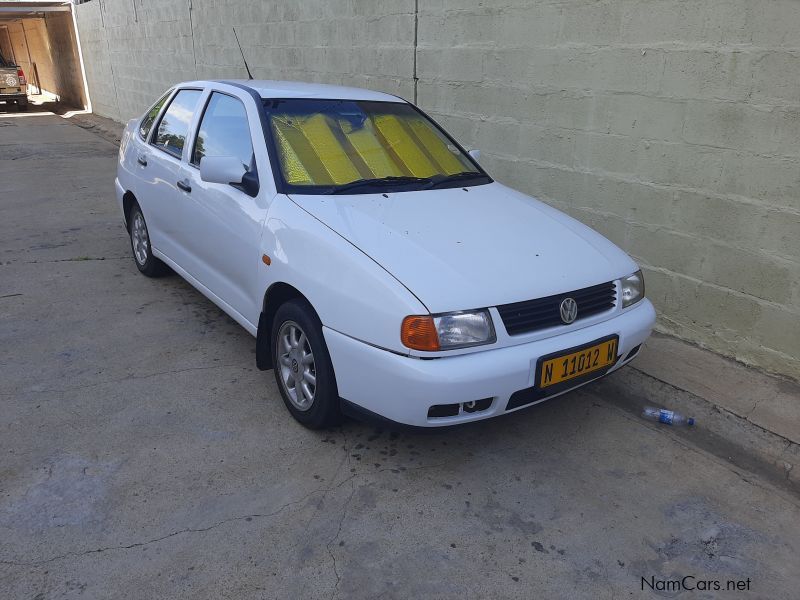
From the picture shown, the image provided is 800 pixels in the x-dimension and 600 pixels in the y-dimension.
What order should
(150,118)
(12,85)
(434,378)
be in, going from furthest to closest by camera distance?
(12,85) → (150,118) → (434,378)

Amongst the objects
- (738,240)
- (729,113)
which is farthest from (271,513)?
(729,113)

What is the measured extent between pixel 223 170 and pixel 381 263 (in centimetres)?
116

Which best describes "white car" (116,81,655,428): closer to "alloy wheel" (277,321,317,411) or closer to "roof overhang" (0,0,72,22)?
"alloy wheel" (277,321,317,411)

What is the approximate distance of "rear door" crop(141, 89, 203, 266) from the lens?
14.2 feet

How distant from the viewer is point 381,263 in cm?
272

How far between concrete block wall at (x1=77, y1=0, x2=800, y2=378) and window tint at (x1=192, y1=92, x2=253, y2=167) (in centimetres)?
233

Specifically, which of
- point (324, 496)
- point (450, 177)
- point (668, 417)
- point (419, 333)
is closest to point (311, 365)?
point (324, 496)

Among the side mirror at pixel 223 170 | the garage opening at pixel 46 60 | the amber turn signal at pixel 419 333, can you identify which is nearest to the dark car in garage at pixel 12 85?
the garage opening at pixel 46 60

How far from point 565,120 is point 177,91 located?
287cm

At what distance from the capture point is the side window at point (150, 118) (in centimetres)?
495

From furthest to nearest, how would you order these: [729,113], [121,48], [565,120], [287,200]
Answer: [121,48] < [565,120] < [729,113] < [287,200]

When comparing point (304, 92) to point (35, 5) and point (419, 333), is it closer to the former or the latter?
point (419, 333)

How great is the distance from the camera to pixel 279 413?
3428 mm

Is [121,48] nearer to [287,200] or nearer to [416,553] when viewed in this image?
[287,200]
